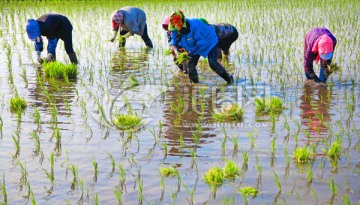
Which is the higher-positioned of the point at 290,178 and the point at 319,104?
the point at 319,104

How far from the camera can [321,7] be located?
13961 millimetres

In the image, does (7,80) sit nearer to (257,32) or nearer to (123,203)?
(123,203)

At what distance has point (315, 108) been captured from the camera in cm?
504

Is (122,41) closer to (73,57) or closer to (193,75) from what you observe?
(73,57)

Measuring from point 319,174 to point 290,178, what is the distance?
206 mm

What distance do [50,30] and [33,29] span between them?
0.32 metres

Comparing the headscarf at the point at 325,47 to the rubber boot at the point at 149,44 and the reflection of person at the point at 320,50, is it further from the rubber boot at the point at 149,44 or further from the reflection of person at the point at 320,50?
the rubber boot at the point at 149,44

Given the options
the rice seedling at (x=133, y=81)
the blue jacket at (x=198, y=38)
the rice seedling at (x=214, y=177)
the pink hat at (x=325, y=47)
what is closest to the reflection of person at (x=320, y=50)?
the pink hat at (x=325, y=47)

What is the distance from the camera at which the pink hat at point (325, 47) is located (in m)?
5.54

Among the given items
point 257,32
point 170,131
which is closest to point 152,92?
point 170,131

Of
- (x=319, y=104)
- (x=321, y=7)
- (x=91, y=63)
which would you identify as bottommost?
(x=319, y=104)

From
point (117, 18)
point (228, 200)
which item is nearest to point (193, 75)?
point (117, 18)

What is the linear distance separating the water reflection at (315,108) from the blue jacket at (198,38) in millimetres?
1231

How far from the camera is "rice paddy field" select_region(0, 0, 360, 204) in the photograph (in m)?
3.17
